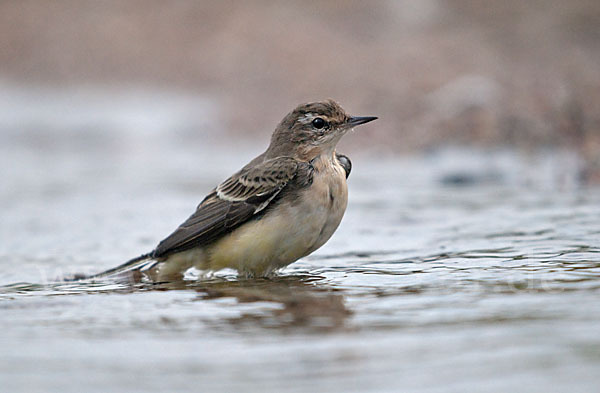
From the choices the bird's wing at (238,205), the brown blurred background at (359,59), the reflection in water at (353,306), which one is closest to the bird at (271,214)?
the bird's wing at (238,205)

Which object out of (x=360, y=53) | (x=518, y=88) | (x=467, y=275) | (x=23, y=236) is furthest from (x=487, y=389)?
(x=360, y=53)

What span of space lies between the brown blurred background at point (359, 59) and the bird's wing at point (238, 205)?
16.8 ft

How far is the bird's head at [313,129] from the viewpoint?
634cm

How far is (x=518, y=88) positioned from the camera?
13.4 m

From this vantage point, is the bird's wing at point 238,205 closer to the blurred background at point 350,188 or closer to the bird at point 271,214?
the bird at point 271,214

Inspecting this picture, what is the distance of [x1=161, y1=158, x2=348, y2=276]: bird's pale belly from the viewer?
5.64 meters

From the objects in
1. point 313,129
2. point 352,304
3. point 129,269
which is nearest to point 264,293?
point 352,304

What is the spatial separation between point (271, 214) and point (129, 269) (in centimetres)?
111

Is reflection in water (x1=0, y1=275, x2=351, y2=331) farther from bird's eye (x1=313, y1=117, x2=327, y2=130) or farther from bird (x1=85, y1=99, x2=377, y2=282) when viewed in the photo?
bird's eye (x1=313, y1=117, x2=327, y2=130)

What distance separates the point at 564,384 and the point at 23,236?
6537mm

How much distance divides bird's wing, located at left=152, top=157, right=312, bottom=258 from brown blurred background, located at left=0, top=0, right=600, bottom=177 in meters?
5.11

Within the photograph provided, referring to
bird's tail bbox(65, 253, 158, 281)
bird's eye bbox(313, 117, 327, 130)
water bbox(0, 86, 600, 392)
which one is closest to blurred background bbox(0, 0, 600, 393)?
water bbox(0, 86, 600, 392)

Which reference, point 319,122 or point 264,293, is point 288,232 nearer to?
point 264,293

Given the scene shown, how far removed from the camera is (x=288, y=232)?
5.63 metres
